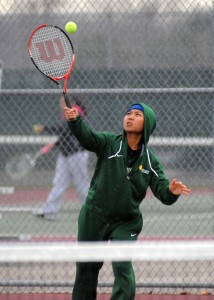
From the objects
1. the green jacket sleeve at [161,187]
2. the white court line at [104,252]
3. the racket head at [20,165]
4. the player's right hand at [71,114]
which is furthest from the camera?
the racket head at [20,165]

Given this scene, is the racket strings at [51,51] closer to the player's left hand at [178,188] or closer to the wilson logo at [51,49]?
the wilson logo at [51,49]

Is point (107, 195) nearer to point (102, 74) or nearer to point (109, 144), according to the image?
point (109, 144)

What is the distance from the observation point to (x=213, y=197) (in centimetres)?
727

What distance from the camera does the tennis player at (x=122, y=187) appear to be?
513 centimetres

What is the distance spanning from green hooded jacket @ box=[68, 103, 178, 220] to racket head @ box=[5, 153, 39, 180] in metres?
2.31

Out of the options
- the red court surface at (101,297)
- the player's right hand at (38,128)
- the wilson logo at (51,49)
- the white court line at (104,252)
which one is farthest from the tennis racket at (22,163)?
the white court line at (104,252)

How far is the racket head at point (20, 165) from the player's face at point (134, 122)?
2434 millimetres

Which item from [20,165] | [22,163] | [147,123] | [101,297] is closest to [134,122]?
[147,123]

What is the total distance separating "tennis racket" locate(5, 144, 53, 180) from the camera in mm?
7541

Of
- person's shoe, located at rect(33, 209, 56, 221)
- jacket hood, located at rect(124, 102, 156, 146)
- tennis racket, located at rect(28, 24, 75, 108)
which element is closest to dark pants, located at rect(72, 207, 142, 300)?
jacket hood, located at rect(124, 102, 156, 146)

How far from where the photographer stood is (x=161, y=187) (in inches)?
203

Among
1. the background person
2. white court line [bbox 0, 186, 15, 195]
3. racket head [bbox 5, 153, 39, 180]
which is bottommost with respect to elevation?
racket head [bbox 5, 153, 39, 180]

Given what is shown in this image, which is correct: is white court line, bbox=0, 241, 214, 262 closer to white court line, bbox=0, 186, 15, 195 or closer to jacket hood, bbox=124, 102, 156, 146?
jacket hood, bbox=124, 102, 156, 146

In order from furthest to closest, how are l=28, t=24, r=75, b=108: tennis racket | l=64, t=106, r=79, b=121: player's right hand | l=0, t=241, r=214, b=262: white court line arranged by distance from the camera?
l=28, t=24, r=75, b=108: tennis racket < l=64, t=106, r=79, b=121: player's right hand < l=0, t=241, r=214, b=262: white court line
